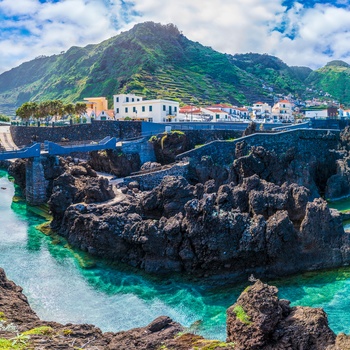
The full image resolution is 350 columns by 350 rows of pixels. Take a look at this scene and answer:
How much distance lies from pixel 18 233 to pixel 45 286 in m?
12.5

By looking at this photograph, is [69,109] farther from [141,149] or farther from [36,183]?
[36,183]

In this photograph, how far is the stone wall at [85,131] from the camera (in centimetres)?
5741

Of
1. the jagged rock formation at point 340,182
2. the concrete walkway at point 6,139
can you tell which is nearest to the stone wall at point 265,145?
the jagged rock formation at point 340,182

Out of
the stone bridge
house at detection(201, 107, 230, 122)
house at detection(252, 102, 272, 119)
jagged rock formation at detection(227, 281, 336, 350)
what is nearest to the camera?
jagged rock formation at detection(227, 281, 336, 350)

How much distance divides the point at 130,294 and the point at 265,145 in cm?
3188

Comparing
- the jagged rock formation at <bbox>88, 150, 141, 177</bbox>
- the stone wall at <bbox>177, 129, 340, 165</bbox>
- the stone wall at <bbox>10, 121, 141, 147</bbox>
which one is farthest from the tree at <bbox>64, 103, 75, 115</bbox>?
the stone wall at <bbox>177, 129, 340, 165</bbox>

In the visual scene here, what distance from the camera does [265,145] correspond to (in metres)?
51.6

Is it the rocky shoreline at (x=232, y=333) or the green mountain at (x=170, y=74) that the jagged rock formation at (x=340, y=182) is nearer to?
the rocky shoreline at (x=232, y=333)

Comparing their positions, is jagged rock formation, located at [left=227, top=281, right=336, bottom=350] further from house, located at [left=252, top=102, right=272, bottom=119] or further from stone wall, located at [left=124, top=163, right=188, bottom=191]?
house, located at [left=252, top=102, right=272, bottom=119]

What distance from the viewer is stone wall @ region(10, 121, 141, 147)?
188 feet

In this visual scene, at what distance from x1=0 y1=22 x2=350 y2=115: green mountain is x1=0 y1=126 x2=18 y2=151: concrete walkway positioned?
3081 cm

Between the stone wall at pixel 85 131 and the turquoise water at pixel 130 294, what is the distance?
2879 centimetres

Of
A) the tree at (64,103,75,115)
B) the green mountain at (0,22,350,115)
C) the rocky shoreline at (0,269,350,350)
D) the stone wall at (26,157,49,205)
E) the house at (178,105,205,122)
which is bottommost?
the rocky shoreline at (0,269,350,350)

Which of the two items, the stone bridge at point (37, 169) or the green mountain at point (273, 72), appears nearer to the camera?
the stone bridge at point (37, 169)
